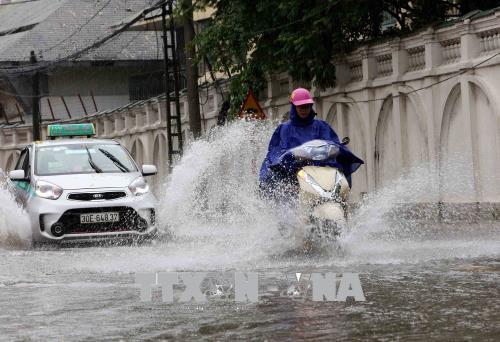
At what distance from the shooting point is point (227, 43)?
28.2 meters

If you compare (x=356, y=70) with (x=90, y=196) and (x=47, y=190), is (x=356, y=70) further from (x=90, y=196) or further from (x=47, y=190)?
(x=47, y=190)

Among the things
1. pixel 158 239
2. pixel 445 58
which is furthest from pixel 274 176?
pixel 445 58

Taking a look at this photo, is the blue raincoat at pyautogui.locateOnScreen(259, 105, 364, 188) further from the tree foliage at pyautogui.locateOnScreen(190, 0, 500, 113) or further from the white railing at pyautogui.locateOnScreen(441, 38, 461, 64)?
the tree foliage at pyautogui.locateOnScreen(190, 0, 500, 113)

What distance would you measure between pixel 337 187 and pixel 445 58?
9.75m

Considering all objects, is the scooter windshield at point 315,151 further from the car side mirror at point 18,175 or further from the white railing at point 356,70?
the white railing at point 356,70

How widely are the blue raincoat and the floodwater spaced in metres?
0.37

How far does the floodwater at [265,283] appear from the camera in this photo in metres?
7.87

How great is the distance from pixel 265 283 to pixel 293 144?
3.35m

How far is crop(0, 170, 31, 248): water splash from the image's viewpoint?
17875 millimetres

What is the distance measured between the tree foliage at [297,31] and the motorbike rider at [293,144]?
1009 cm

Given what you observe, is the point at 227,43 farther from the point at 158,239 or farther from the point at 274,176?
the point at 274,176

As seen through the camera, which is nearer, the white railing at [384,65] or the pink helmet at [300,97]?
the pink helmet at [300,97]

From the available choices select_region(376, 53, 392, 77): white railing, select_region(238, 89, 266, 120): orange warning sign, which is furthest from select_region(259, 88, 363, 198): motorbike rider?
select_region(376, 53, 392, 77): white railing

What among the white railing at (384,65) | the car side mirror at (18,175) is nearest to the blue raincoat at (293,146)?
the car side mirror at (18,175)
